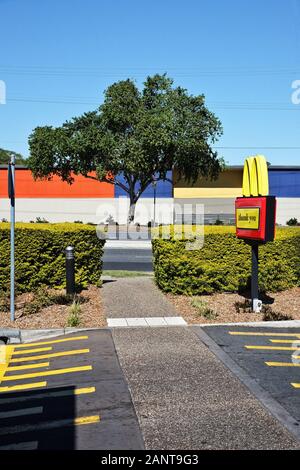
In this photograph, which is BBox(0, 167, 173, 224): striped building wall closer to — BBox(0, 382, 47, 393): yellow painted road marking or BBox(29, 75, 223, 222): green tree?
BBox(29, 75, 223, 222): green tree

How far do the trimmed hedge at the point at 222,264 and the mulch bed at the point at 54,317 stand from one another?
204 centimetres

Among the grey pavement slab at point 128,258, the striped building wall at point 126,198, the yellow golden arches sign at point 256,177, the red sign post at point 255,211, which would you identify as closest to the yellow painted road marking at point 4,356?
the red sign post at point 255,211

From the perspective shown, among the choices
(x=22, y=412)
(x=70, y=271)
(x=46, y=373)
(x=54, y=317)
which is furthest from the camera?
(x=70, y=271)

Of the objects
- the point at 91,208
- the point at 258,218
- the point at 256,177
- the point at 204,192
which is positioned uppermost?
the point at 204,192

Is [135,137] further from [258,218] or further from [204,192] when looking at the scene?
[258,218]

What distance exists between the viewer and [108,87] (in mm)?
46219

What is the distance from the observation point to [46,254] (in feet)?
40.0

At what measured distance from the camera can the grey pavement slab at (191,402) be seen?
4828mm

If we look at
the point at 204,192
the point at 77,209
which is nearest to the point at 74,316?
the point at 77,209

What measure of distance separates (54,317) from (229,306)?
3947mm

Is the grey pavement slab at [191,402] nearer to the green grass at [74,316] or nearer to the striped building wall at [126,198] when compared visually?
the green grass at [74,316]

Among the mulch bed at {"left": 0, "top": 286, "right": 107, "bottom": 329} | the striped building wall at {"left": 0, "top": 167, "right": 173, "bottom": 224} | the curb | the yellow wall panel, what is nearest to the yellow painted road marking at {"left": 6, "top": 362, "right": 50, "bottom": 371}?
the mulch bed at {"left": 0, "top": 286, "right": 107, "bottom": 329}
